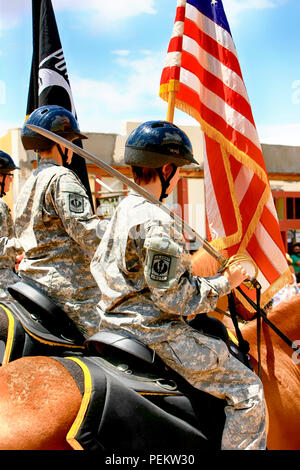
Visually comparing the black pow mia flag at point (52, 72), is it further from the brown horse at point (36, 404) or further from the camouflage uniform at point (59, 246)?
the brown horse at point (36, 404)

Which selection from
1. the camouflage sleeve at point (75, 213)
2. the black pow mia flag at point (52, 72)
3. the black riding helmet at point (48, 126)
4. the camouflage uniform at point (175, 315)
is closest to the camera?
the camouflage uniform at point (175, 315)

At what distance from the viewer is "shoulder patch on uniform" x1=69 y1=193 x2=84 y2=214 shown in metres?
3.51

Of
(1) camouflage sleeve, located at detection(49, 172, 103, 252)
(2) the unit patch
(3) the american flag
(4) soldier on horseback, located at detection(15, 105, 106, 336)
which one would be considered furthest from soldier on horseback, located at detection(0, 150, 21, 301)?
(2) the unit patch

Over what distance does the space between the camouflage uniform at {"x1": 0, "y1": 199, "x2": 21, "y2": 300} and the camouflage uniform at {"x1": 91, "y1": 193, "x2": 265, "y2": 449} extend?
2.11 metres

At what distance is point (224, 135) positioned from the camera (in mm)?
5141

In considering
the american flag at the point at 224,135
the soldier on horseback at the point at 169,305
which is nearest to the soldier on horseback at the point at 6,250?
the american flag at the point at 224,135

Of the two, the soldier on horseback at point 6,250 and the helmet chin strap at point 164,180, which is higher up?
the helmet chin strap at point 164,180

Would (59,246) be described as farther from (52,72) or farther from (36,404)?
(52,72)

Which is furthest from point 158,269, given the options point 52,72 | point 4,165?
point 52,72

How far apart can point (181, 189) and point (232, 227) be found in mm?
7978

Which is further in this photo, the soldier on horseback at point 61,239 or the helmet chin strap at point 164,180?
the soldier on horseback at point 61,239

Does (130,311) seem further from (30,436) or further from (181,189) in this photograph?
(181,189)

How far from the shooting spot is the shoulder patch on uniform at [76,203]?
3510mm

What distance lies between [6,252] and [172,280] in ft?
9.27
